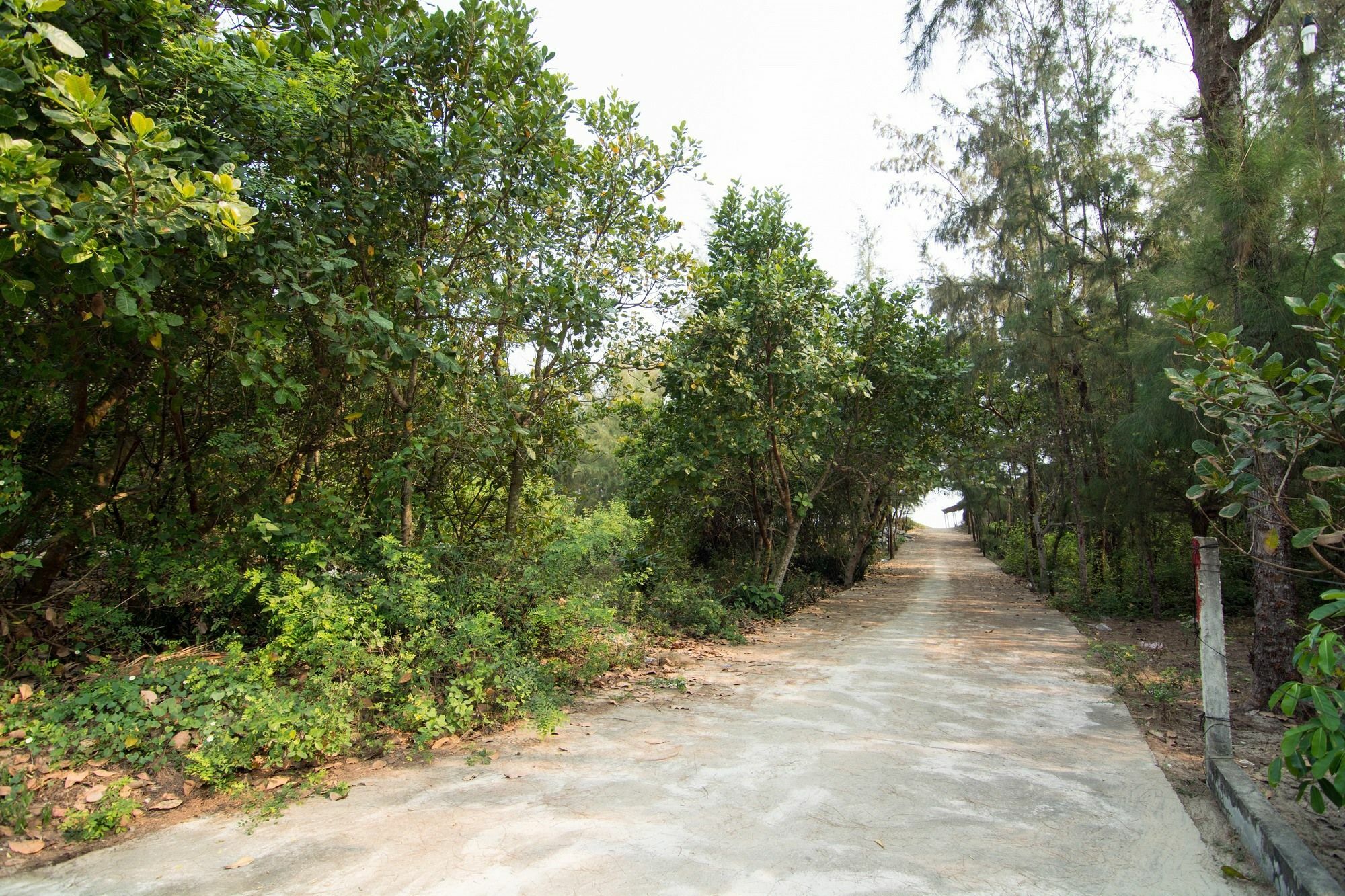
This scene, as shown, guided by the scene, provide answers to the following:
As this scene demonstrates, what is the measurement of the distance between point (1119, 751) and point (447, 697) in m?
4.59

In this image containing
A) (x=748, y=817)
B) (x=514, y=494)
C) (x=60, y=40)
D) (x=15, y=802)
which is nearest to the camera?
(x=60, y=40)

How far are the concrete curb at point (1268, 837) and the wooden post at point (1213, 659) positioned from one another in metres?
0.12

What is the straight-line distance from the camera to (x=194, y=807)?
3705 mm

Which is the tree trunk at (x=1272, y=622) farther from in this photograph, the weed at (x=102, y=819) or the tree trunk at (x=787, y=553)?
the weed at (x=102, y=819)

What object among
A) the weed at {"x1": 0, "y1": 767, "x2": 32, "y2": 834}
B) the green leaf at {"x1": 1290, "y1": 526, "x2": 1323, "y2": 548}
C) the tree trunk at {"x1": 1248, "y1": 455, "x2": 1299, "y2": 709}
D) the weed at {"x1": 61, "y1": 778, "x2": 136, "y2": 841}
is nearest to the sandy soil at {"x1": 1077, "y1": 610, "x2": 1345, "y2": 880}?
the tree trunk at {"x1": 1248, "y1": 455, "x2": 1299, "y2": 709}

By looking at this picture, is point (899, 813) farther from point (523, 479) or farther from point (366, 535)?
point (523, 479)

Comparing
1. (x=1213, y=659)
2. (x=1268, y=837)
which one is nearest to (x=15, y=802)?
(x=1268, y=837)

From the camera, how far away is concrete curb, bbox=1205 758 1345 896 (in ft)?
8.80

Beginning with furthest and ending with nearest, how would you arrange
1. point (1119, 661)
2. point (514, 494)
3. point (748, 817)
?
point (1119, 661) < point (514, 494) < point (748, 817)

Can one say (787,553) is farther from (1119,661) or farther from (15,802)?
(15,802)

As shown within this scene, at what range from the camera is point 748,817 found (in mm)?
3613

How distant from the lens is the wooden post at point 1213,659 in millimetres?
4180

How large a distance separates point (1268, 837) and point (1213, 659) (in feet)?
4.43

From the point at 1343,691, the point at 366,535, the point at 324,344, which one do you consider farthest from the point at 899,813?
the point at 324,344
